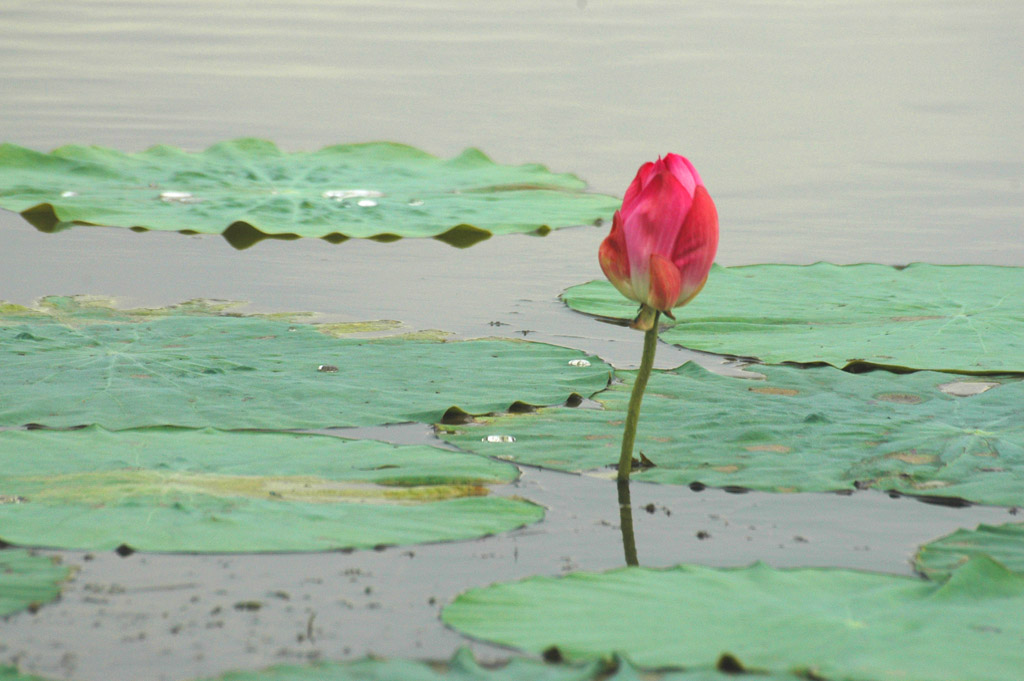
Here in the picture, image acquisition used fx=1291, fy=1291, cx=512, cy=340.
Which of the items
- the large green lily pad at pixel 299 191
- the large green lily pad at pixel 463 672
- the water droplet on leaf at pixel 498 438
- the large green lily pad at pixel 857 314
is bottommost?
the large green lily pad at pixel 463 672

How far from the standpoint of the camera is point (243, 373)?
241 cm

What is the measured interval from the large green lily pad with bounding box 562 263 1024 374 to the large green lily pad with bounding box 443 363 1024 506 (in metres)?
0.22

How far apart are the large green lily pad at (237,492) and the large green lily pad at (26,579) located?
0.04 m

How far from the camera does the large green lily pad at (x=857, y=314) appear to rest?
2.68 metres

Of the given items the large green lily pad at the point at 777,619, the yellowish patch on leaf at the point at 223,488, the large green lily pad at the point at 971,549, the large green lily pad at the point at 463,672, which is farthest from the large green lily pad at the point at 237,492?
the large green lily pad at the point at 971,549

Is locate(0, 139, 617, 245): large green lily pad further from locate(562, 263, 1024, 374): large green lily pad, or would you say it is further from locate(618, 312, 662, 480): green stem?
locate(618, 312, 662, 480): green stem

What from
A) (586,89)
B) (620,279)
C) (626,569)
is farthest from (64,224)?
(586,89)

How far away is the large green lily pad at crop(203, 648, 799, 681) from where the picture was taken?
1.21 meters

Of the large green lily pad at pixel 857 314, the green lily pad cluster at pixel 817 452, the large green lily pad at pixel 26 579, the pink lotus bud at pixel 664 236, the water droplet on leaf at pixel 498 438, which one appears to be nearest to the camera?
the green lily pad cluster at pixel 817 452

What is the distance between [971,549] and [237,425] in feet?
3.76

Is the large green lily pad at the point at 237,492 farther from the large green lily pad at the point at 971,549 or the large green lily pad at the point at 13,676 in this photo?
the large green lily pad at the point at 971,549

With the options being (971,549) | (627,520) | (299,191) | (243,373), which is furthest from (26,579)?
(299,191)

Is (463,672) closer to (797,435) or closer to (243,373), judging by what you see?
(797,435)

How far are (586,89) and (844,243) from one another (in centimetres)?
370
